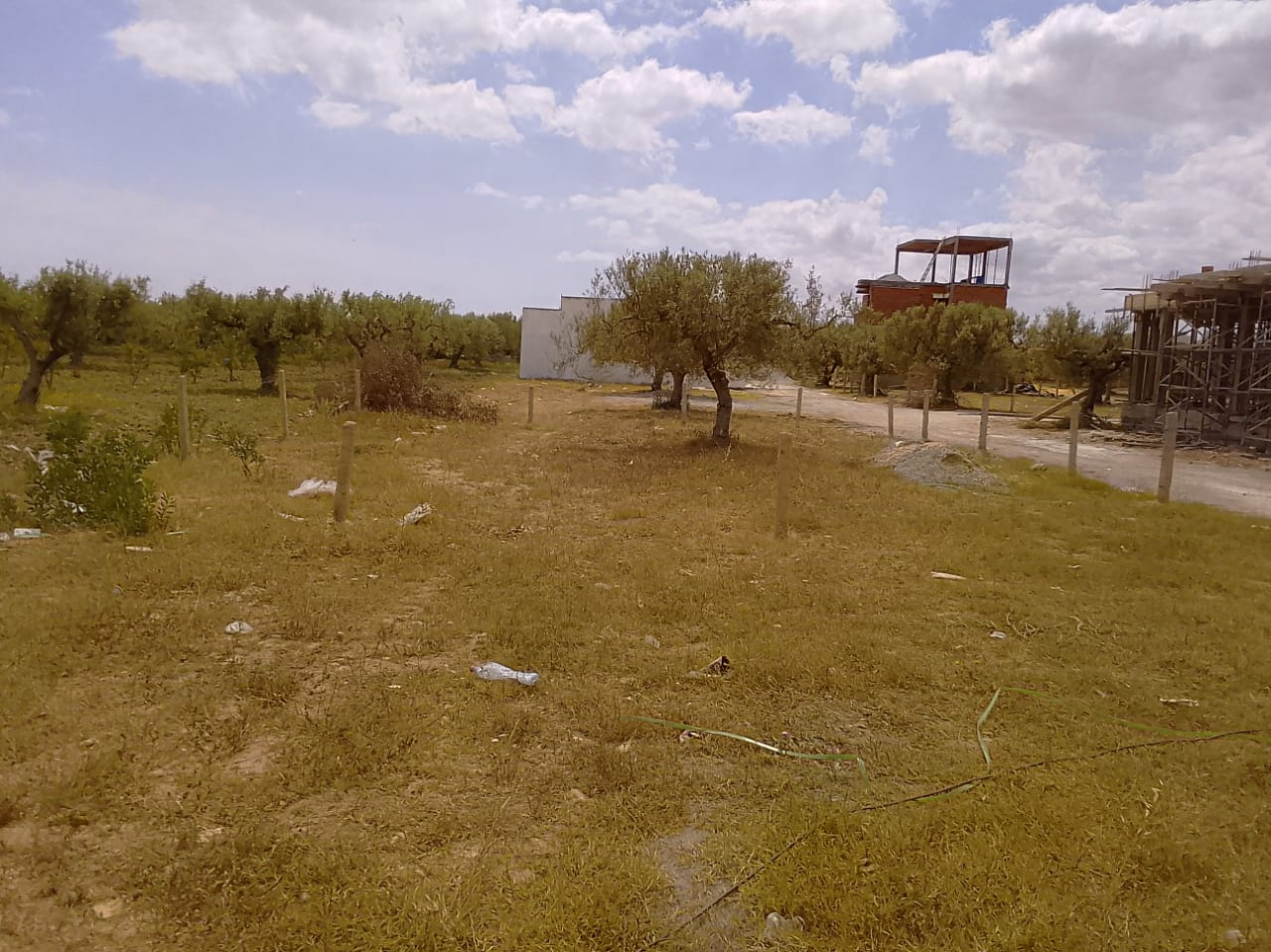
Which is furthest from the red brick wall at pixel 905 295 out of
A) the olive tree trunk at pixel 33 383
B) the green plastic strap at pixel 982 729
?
the green plastic strap at pixel 982 729

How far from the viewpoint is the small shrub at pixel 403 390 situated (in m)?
21.2

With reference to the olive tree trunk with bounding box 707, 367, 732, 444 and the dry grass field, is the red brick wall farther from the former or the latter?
the dry grass field

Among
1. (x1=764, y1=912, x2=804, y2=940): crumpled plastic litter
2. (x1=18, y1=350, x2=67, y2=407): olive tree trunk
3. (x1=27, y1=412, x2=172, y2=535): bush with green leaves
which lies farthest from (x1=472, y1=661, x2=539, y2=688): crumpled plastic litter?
(x1=18, y1=350, x2=67, y2=407): olive tree trunk

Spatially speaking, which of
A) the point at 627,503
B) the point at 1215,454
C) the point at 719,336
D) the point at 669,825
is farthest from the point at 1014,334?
the point at 669,825

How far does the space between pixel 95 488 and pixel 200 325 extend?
22.9 metres

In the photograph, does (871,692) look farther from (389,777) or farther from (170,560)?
(170,560)

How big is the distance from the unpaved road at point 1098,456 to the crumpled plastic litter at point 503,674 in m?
11.2

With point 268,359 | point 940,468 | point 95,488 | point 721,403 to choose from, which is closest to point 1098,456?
point 940,468

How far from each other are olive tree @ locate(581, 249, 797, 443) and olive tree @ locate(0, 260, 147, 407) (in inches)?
496

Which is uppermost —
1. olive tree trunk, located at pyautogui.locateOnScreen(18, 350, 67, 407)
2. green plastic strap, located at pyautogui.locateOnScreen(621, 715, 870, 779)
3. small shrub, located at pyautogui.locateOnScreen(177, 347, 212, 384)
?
small shrub, located at pyautogui.locateOnScreen(177, 347, 212, 384)

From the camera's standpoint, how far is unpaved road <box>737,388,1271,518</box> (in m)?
14.1

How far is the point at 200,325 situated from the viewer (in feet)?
93.7

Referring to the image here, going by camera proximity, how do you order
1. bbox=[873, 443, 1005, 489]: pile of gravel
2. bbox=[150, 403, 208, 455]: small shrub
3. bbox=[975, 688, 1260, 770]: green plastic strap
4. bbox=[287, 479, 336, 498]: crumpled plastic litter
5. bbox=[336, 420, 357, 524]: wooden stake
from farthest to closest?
bbox=[873, 443, 1005, 489]: pile of gravel < bbox=[150, 403, 208, 455]: small shrub < bbox=[287, 479, 336, 498]: crumpled plastic litter < bbox=[336, 420, 357, 524]: wooden stake < bbox=[975, 688, 1260, 770]: green plastic strap

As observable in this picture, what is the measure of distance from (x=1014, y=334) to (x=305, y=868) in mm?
36749
